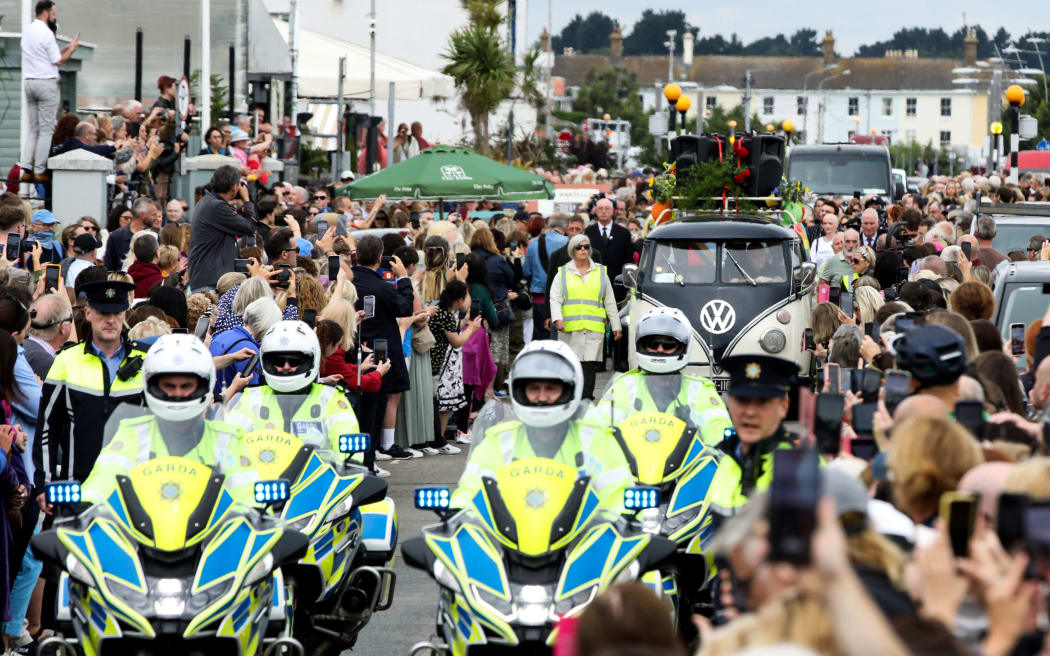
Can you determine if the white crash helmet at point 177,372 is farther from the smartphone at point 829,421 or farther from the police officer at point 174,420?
the smartphone at point 829,421

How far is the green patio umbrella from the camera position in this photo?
72.5 feet

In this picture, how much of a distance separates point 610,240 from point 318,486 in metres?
12.5

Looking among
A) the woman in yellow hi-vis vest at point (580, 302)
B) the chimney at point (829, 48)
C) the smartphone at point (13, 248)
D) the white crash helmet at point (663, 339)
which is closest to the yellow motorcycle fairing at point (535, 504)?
the white crash helmet at point (663, 339)

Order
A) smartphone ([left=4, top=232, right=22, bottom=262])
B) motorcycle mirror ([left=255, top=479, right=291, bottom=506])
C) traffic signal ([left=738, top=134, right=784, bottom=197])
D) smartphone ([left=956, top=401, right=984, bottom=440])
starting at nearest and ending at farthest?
smartphone ([left=956, top=401, right=984, bottom=440])
motorcycle mirror ([left=255, top=479, right=291, bottom=506])
smartphone ([left=4, top=232, right=22, bottom=262])
traffic signal ([left=738, top=134, right=784, bottom=197])

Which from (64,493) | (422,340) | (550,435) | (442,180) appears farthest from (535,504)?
(442,180)

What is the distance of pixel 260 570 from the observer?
6.84 meters

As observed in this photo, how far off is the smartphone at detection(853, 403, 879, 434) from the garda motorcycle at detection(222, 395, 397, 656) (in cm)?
266

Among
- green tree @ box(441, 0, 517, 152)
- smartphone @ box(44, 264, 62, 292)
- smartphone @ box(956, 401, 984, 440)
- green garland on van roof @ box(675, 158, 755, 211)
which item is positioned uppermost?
green tree @ box(441, 0, 517, 152)

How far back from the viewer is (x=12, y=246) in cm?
1202

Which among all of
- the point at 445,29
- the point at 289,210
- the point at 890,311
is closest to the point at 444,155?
the point at 289,210

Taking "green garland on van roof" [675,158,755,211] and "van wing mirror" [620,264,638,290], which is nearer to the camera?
"van wing mirror" [620,264,638,290]

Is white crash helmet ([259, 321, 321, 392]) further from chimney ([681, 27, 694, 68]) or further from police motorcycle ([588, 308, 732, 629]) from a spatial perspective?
chimney ([681, 27, 694, 68])

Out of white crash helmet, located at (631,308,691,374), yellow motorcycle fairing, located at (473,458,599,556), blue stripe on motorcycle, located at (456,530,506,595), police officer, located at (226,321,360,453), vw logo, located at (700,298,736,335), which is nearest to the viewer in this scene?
blue stripe on motorcycle, located at (456,530,506,595)

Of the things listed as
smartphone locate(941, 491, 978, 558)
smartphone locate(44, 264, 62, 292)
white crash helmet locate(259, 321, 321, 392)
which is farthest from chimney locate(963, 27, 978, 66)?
smartphone locate(941, 491, 978, 558)
